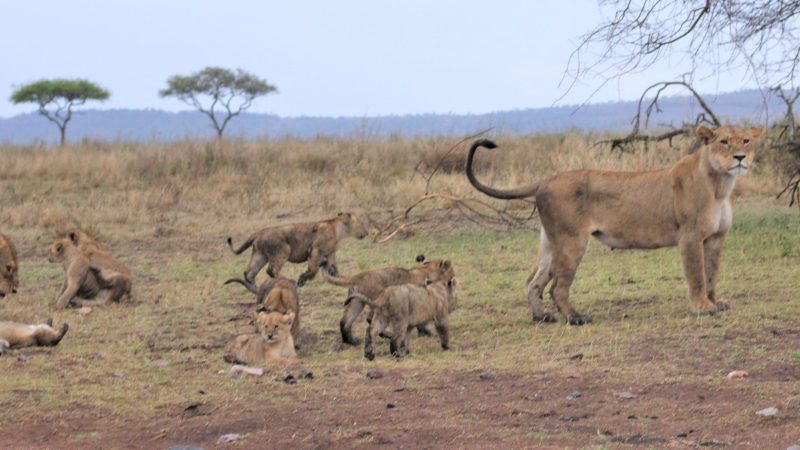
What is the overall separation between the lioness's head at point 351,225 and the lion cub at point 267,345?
14.6ft

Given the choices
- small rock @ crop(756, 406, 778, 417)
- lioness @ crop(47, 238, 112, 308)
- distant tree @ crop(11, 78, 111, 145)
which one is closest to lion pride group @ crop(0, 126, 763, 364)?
lioness @ crop(47, 238, 112, 308)

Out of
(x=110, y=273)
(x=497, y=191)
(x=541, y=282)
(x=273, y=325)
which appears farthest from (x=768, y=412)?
(x=110, y=273)

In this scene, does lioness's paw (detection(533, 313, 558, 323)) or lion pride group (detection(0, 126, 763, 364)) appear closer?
lion pride group (detection(0, 126, 763, 364))

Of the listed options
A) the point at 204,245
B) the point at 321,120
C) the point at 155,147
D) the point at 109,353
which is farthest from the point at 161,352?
the point at 321,120

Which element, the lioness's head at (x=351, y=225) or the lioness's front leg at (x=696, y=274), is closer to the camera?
the lioness's front leg at (x=696, y=274)

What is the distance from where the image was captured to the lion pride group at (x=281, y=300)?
9.19 m

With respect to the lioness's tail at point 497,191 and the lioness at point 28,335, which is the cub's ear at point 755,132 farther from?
the lioness at point 28,335

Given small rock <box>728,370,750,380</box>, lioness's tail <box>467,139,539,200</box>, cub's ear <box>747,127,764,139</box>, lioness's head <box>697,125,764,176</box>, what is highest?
cub's ear <box>747,127,764,139</box>

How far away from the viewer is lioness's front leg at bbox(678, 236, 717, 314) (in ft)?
33.8

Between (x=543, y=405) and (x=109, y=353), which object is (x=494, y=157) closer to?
(x=109, y=353)

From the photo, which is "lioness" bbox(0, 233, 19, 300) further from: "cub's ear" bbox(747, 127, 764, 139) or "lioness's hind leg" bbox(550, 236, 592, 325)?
"cub's ear" bbox(747, 127, 764, 139)

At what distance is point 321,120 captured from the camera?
471 ft

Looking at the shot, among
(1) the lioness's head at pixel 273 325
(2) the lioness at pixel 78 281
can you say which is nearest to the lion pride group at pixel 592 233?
(1) the lioness's head at pixel 273 325

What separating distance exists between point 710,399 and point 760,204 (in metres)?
11.4
